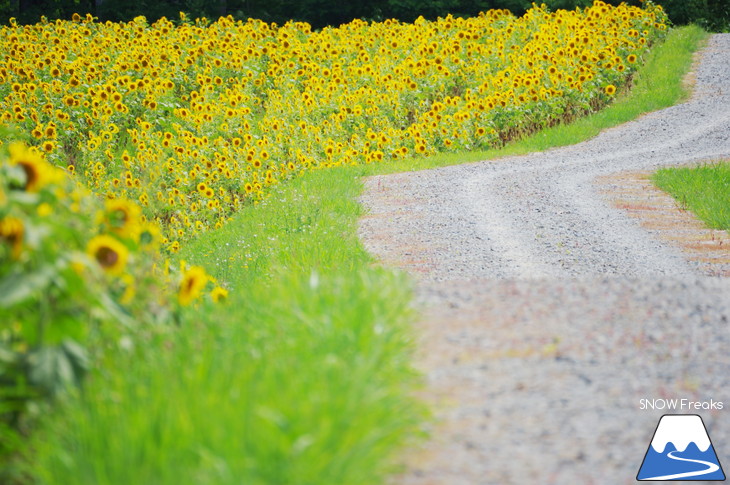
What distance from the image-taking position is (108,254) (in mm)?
3182

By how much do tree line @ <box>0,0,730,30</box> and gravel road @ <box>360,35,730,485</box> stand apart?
16.4 metres

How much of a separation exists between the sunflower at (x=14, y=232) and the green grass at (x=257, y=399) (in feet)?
1.83

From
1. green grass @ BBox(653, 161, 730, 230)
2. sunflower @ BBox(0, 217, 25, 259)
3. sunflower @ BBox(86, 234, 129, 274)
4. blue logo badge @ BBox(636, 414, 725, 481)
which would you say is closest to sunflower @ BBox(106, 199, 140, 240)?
sunflower @ BBox(86, 234, 129, 274)

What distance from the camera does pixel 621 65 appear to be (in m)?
14.8

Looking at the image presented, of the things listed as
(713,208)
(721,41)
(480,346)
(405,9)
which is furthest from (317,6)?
(480,346)

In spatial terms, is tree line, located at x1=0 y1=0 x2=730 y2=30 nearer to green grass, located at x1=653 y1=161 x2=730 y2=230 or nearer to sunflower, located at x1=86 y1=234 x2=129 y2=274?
green grass, located at x1=653 y1=161 x2=730 y2=230

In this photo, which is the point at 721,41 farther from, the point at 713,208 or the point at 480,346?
the point at 480,346

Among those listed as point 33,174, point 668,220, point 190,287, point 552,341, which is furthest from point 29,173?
point 668,220

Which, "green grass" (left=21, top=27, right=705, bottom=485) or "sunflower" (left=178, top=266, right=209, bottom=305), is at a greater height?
"sunflower" (left=178, top=266, right=209, bottom=305)

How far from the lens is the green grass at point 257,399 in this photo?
2.70 meters

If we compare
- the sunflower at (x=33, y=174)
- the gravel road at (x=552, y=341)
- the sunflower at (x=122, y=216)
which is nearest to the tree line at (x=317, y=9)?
the gravel road at (x=552, y=341)

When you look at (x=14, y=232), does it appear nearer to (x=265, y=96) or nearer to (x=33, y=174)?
(x=33, y=174)

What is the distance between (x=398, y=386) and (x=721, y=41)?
17.6 meters

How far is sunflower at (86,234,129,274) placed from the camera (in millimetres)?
3166
